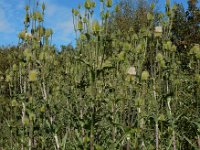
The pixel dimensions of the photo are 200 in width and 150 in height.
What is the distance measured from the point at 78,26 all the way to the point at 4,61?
13.4 metres

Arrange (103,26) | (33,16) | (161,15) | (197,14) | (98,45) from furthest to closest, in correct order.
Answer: (197,14) → (161,15) → (33,16) → (103,26) → (98,45)

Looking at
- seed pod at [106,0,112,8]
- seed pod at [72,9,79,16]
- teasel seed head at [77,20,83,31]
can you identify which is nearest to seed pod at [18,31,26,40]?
seed pod at [72,9,79,16]

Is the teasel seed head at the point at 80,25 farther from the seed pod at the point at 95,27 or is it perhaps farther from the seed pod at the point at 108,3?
the seed pod at the point at 95,27

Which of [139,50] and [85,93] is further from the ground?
[139,50]

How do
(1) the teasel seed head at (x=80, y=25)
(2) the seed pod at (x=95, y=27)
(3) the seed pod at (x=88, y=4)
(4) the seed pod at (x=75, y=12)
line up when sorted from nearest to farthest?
(2) the seed pod at (x=95, y=27) < (3) the seed pod at (x=88, y=4) < (1) the teasel seed head at (x=80, y=25) < (4) the seed pod at (x=75, y=12)

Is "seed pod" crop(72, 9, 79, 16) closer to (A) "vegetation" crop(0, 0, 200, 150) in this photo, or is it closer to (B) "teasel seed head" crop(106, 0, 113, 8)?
(A) "vegetation" crop(0, 0, 200, 150)

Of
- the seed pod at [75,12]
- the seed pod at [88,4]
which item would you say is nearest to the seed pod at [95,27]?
the seed pod at [88,4]

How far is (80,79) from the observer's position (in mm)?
3551

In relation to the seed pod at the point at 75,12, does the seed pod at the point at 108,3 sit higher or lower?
lower

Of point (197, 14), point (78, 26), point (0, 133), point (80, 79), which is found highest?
point (197, 14)

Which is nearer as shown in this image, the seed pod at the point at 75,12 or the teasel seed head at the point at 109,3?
the teasel seed head at the point at 109,3

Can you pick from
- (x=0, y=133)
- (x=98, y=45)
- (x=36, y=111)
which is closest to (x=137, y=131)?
(x=98, y=45)

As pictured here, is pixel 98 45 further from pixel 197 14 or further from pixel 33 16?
pixel 197 14

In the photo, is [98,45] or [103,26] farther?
[103,26]
